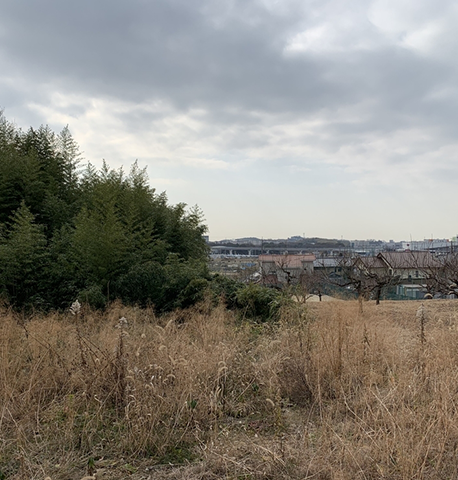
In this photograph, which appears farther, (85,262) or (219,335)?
(85,262)

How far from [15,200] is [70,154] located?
1950 mm

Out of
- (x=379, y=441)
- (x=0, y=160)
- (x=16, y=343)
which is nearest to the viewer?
(x=379, y=441)

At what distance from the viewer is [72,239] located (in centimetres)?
726

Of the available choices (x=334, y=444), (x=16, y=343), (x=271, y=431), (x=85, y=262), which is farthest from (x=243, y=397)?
(x=85, y=262)

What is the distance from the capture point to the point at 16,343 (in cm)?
354

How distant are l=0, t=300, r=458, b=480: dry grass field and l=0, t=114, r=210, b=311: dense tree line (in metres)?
3.53

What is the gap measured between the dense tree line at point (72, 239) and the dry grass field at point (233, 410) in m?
3.53

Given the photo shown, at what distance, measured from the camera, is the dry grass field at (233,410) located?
1851mm

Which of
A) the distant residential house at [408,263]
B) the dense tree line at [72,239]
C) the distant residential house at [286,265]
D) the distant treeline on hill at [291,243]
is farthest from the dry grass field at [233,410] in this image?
the distant treeline on hill at [291,243]

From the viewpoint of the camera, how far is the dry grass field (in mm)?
1851

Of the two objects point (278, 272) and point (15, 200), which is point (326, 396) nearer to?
point (15, 200)

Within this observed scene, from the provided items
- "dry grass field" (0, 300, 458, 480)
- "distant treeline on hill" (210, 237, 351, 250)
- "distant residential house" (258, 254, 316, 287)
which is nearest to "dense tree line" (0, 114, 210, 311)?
"dry grass field" (0, 300, 458, 480)

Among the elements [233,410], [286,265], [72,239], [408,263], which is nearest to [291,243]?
[286,265]

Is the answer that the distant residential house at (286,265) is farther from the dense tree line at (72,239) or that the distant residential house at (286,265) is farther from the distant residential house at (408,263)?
the dense tree line at (72,239)
